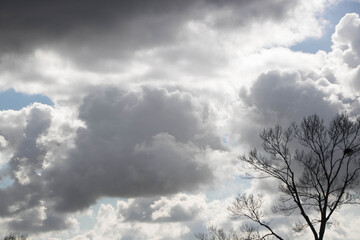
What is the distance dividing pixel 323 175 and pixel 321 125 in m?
2.77

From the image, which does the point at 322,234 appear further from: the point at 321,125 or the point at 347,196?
the point at 321,125

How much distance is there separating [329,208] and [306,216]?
145 centimetres

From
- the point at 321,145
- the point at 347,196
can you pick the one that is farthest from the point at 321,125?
the point at 347,196

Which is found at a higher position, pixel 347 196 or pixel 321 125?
pixel 321 125

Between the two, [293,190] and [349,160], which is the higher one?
[349,160]

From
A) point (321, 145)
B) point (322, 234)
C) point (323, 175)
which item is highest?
point (321, 145)

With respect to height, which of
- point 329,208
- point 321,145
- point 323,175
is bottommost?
point 329,208

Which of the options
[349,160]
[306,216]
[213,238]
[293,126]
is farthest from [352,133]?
[213,238]

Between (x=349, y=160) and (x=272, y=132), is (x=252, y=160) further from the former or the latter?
(x=349, y=160)

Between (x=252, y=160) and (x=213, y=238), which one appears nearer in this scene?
(x=252, y=160)

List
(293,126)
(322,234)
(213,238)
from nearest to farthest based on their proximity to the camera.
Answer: (322,234) < (293,126) < (213,238)

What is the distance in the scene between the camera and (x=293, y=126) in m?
24.7

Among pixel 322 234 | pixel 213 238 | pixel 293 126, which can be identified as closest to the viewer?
pixel 322 234

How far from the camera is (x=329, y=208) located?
23719 mm
